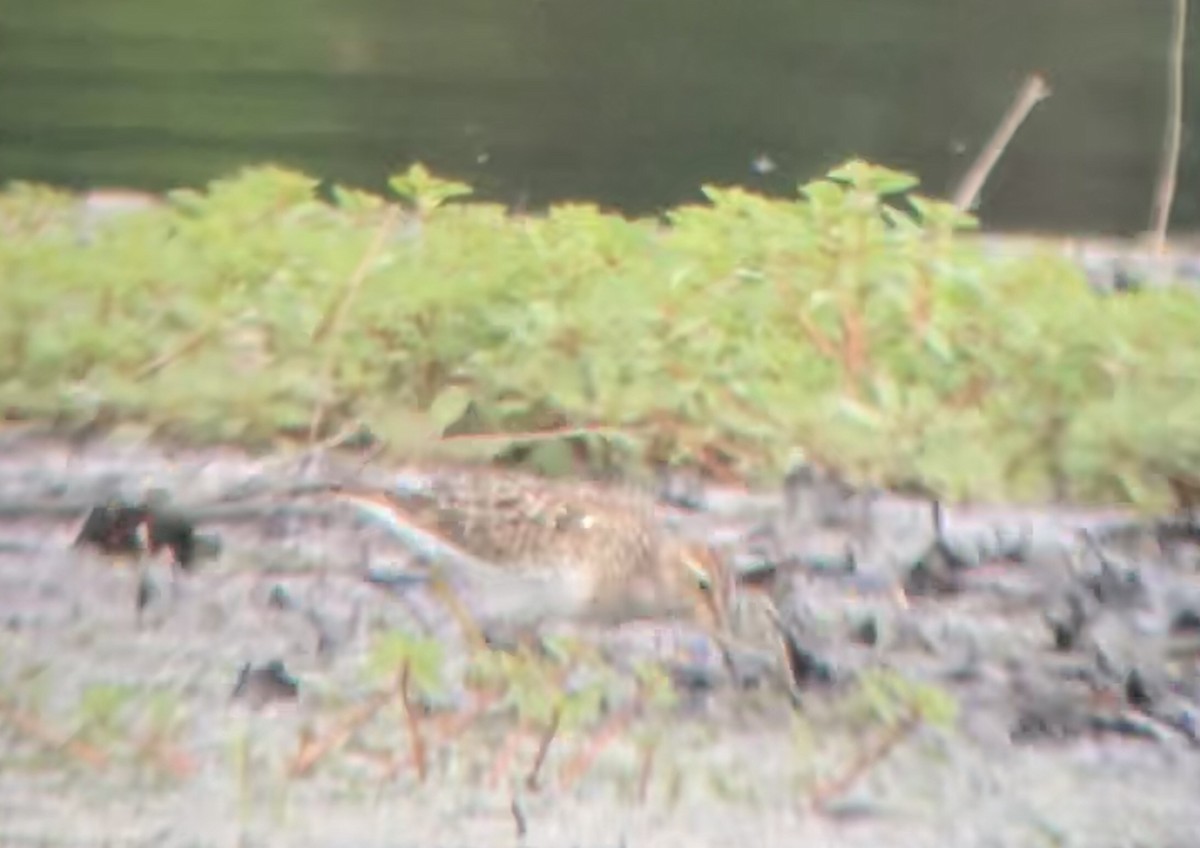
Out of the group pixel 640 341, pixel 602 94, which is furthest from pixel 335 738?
pixel 602 94

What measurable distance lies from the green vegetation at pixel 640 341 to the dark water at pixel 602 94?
2454 mm

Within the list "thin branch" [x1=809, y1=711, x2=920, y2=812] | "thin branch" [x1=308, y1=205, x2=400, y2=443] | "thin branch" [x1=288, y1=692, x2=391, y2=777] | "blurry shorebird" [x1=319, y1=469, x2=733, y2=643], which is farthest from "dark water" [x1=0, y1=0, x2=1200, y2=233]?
"thin branch" [x1=809, y1=711, x2=920, y2=812]

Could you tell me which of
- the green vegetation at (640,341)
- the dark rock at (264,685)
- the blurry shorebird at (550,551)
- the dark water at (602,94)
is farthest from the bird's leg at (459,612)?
the dark water at (602,94)

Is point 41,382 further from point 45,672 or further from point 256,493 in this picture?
point 45,672

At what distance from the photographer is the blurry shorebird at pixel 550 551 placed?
2281 millimetres

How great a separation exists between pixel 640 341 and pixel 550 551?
0.73 m

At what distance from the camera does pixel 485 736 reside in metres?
1.91

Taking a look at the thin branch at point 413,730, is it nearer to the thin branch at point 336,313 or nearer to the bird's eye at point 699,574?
the bird's eye at point 699,574

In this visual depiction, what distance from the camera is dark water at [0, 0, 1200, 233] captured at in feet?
21.3

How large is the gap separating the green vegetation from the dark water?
245cm

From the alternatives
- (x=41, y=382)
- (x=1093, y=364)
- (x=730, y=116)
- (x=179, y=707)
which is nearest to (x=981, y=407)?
(x=1093, y=364)

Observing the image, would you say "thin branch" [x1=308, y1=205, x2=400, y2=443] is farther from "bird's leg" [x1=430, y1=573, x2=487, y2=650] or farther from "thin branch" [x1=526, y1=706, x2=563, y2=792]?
"thin branch" [x1=526, y1=706, x2=563, y2=792]

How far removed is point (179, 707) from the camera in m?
1.95

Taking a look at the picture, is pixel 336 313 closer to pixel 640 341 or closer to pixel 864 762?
pixel 640 341
